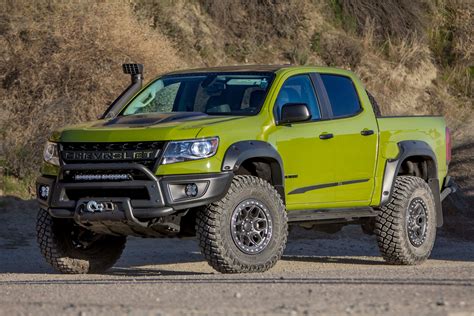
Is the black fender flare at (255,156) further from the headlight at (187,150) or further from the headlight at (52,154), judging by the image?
the headlight at (52,154)

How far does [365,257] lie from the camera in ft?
50.7

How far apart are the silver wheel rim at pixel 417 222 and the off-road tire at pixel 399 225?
0.03m

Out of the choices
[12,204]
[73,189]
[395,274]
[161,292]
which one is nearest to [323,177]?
[395,274]

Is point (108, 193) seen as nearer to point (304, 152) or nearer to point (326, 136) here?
point (304, 152)

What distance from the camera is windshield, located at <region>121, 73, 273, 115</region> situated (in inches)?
476

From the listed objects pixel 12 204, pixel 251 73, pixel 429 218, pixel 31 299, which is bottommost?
pixel 12 204

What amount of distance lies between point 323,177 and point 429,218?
1.96 m

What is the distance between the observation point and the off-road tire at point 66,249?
12.1m

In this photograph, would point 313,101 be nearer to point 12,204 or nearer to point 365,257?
point 365,257

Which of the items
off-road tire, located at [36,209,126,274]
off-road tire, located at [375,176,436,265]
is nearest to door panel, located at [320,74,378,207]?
off-road tire, located at [375,176,436,265]

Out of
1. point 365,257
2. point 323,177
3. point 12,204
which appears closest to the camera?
point 323,177

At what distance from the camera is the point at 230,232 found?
1127cm

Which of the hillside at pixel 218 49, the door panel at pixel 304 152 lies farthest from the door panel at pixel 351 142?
the hillside at pixel 218 49

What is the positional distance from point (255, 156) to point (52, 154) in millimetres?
1869
